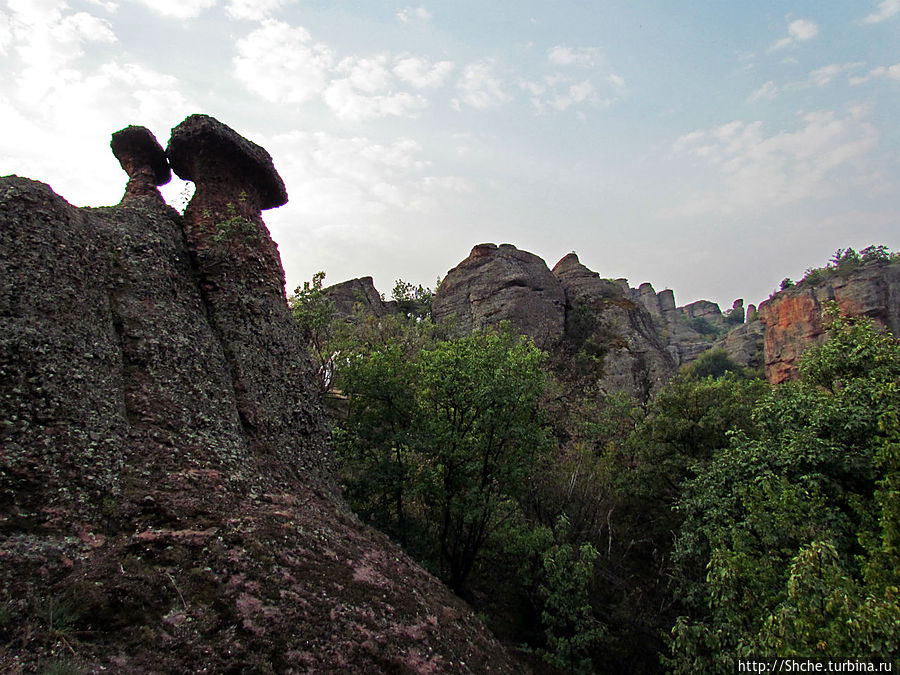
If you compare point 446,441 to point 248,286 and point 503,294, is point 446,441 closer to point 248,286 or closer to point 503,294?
point 248,286

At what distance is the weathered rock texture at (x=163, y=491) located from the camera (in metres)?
4.61

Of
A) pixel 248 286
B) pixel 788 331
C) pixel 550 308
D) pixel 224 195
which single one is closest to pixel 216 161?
pixel 224 195

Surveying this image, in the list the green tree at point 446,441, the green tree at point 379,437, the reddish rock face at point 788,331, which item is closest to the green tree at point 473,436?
the green tree at point 446,441

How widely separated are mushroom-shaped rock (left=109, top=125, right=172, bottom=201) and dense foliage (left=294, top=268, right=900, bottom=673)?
296 inches

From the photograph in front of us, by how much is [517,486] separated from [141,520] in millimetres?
9621

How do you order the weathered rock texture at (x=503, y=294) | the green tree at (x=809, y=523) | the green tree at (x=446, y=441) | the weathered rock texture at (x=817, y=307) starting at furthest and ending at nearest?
the weathered rock texture at (x=503, y=294) → the weathered rock texture at (x=817, y=307) → the green tree at (x=446, y=441) → the green tree at (x=809, y=523)

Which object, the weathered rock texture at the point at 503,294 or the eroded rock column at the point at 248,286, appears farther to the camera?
the weathered rock texture at the point at 503,294

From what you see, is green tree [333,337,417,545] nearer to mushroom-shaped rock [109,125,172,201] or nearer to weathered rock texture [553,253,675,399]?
mushroom-shaped rock [109,125,172,201]

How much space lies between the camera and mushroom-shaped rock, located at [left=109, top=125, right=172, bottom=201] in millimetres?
12641

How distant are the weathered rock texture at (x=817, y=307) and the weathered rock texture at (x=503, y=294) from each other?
17357 millimetres

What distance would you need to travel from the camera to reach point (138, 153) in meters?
12.7

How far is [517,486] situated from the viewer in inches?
521

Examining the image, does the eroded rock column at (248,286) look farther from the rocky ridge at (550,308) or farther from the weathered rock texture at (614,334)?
the weathered rock texture at (614,334)

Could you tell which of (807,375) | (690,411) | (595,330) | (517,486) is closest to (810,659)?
(517,486)
